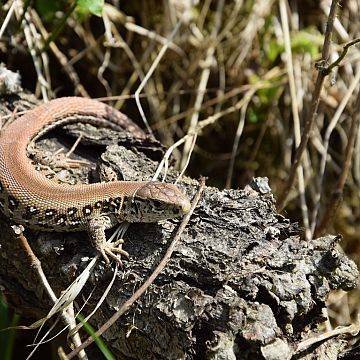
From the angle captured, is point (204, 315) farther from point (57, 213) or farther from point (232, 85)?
point (232, 85)

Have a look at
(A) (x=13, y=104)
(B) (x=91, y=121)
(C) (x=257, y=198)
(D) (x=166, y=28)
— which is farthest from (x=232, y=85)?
(C) (x=257, y=198)

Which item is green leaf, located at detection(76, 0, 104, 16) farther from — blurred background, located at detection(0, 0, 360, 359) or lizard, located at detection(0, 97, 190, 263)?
blurred background, located at detection(0, 0, 360, 359)

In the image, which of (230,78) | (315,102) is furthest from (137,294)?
(230,78)

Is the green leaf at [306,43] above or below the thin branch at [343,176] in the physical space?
above

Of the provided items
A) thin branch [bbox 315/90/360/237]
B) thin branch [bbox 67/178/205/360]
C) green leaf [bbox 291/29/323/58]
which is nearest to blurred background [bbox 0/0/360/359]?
green leaf [bbox 291/29/323/58]

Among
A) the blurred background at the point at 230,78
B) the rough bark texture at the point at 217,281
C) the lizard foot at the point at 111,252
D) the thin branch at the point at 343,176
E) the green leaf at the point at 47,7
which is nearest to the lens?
the rough bark texture at the point at 217,281

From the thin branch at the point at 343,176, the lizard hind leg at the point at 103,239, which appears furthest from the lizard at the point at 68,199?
the thin branch at the point at 343,176

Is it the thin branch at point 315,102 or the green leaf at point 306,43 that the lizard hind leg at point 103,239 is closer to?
the thin branch at point 315,102

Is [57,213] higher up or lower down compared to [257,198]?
lower down
